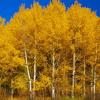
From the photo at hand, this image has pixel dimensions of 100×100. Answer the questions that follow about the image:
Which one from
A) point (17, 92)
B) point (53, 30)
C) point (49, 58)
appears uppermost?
point (53, 30)

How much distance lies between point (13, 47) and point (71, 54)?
6.44 meters

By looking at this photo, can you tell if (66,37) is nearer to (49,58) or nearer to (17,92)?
(49,58)

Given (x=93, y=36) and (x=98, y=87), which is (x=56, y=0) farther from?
(x=98, y=87)

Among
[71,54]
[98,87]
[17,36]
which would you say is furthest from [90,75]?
[17,36]

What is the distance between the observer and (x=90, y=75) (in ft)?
130

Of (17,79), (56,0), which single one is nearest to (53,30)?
(56,0)

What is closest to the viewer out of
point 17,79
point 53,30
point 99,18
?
point 53,30

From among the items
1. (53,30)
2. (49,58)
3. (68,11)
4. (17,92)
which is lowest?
(17,92)

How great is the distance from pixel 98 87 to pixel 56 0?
1074 cm

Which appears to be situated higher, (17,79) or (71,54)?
(71,54)

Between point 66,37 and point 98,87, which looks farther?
point 98,87

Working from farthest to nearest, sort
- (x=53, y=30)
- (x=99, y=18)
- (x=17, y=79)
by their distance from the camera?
(x=99, y=18) → (x=17, y=79) → (x=53, y=30)

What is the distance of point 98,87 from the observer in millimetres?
39406

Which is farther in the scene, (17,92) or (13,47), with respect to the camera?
(17,92)
